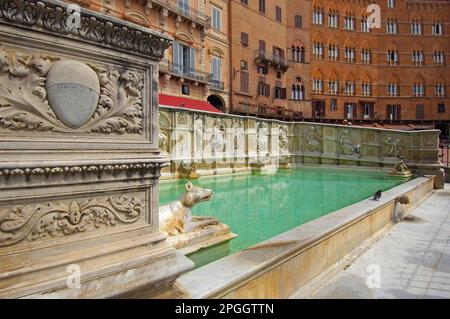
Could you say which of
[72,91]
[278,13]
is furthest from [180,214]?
[278,13]

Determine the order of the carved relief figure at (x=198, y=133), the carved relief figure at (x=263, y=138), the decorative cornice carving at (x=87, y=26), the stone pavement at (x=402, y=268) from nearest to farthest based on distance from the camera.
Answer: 1. the decorative cornice carving at (x=87, y=26)
2. the stone pavement at (x=402, y=268)
3. the carved relief figure at (x=198, y=133)
4. the carved relief figure at (x=263, y=138)

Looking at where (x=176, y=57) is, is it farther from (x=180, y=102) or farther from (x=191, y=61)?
(x=180, y=102)

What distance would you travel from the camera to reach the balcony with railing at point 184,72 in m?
23.0

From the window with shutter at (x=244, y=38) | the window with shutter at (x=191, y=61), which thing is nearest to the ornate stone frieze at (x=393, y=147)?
the window with shutter at (x=191, y=61)

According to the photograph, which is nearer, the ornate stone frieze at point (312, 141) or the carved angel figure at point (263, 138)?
the carved angel figure at point (263, 138)

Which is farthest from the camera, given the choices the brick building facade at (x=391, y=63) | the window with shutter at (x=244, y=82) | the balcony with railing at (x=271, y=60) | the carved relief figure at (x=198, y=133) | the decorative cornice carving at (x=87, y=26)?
the brick building facade at (x=391, y=63)

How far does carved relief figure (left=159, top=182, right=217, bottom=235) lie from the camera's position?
13.2ft

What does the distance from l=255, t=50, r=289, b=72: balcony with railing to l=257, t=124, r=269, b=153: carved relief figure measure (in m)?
20.6

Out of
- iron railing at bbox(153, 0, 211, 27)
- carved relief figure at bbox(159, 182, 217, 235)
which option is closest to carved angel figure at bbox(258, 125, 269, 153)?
carved relief figure at bbox(159, 182, 217, 235)

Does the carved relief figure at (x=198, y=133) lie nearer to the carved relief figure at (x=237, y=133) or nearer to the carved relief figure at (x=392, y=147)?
the carved relief figure at (x=237, y=133)

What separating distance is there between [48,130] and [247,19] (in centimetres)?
3274

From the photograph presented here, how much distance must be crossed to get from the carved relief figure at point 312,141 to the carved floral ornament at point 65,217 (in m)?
13.6

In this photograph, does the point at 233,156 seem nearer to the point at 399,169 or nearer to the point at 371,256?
the point at 399,169
